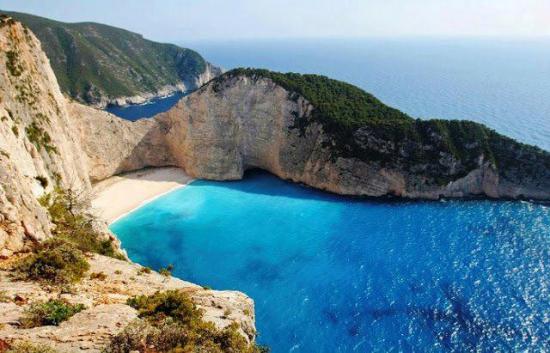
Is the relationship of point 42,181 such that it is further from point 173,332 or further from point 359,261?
point 359,261

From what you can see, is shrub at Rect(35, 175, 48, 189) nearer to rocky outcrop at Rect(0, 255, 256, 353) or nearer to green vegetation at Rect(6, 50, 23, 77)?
rocky outcrop at Rect(0, 255, 256, 353)

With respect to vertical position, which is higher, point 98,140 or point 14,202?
point 14,202

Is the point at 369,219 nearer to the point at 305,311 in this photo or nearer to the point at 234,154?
the point at 305,311

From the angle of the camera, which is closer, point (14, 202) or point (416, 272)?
point (14, 202)

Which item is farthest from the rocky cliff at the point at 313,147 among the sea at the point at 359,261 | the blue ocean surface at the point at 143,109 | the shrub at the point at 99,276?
the blue ocean surface at the point at 143,109

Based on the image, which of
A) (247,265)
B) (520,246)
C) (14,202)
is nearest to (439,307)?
(520,246)

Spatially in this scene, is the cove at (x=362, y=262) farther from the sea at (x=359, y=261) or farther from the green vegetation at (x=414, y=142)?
the green vegetation at (x=414, y=142)

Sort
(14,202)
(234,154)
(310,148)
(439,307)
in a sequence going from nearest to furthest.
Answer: (14,202) → (439,307) → (310,148) → (234,154)
